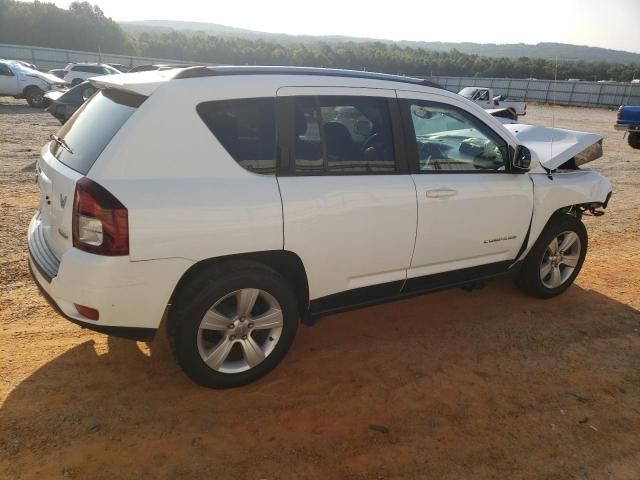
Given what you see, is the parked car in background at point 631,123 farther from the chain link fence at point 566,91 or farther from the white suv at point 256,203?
the chain link fence at point 566,91

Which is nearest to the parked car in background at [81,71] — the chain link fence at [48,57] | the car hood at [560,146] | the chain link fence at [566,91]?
the chain link fence at [48,57]

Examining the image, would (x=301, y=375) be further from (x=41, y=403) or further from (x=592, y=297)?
(x=592, y=297)

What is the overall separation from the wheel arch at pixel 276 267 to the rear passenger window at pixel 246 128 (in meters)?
0.52

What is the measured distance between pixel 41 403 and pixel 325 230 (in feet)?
6.58

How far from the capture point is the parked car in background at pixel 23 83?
18641 millimetres

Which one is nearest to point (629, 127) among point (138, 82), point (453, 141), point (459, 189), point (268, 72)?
point (453, 141)

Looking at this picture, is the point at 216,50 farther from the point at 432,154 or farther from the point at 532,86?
the point at 432,154

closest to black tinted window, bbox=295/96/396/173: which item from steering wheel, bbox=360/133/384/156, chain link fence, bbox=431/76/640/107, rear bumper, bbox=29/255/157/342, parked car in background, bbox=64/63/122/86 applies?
steering wheel, bbox=360/133/384/156

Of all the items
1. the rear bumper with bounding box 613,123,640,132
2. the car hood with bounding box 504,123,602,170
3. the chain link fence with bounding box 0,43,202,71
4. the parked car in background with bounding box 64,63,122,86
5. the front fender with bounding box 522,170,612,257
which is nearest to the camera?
the front fender with bounding box 522,170,612,257

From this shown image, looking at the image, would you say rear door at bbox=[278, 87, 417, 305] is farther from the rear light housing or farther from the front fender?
the front fender

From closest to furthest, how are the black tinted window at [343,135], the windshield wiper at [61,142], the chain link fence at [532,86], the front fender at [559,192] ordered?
1. the windshield wiper at [61,142]
2. the black tinted window at [343,135]
3. the front fender at [559,192]
4. the chain link fence at [532,86]

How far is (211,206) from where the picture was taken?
2.74 metres

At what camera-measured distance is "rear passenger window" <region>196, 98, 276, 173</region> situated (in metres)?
2.84

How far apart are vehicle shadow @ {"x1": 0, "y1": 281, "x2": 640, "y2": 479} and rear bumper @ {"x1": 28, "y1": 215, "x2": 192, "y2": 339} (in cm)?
58
